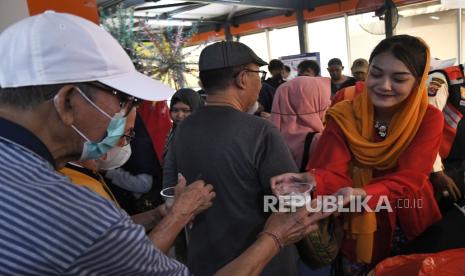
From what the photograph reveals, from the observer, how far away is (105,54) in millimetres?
875

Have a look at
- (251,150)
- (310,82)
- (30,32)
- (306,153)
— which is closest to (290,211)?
(251,150)

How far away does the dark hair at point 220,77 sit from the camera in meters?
1.51

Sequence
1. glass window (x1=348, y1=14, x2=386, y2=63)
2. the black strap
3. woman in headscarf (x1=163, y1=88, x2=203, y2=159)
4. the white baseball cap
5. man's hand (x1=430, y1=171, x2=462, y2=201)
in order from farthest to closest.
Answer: glass window (x1=348, y1=14, x2=386, y2=63)
woman in headscarf (x1=163, y1=88, x2=203, y2=159)
the black strap
man's hand (x1=430, y1=171, x2=462, y2=201)
the white baseball cap

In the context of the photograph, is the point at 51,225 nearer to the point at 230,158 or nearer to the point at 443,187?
the point at 230,158

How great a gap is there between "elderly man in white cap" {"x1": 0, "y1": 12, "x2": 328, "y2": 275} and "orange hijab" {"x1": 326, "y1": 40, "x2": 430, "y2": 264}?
64 cm

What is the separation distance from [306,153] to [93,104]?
1938mm

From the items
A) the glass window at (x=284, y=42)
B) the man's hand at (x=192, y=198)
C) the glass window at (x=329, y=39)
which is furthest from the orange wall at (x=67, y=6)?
the glass window at (x=284, y=42)

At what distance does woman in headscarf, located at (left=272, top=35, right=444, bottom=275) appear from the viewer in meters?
1.44

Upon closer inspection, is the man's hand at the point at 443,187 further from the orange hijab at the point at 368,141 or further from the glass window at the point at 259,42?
the glass window at the point at 259,42

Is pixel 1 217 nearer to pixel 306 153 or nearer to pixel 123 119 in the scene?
pixel 123 119

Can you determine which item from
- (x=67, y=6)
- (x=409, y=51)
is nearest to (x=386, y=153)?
(x=409, y=51)

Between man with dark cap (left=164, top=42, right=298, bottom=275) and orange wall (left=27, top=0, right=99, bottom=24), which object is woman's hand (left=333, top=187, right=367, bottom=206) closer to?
man with dark cap (left=164, top=42, right=298, bottom=275)

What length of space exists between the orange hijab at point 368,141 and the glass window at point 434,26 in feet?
26.3

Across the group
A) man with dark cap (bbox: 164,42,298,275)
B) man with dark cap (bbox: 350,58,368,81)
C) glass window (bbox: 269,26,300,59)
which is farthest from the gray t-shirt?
glass window (bbox: 269,26,300,59)
